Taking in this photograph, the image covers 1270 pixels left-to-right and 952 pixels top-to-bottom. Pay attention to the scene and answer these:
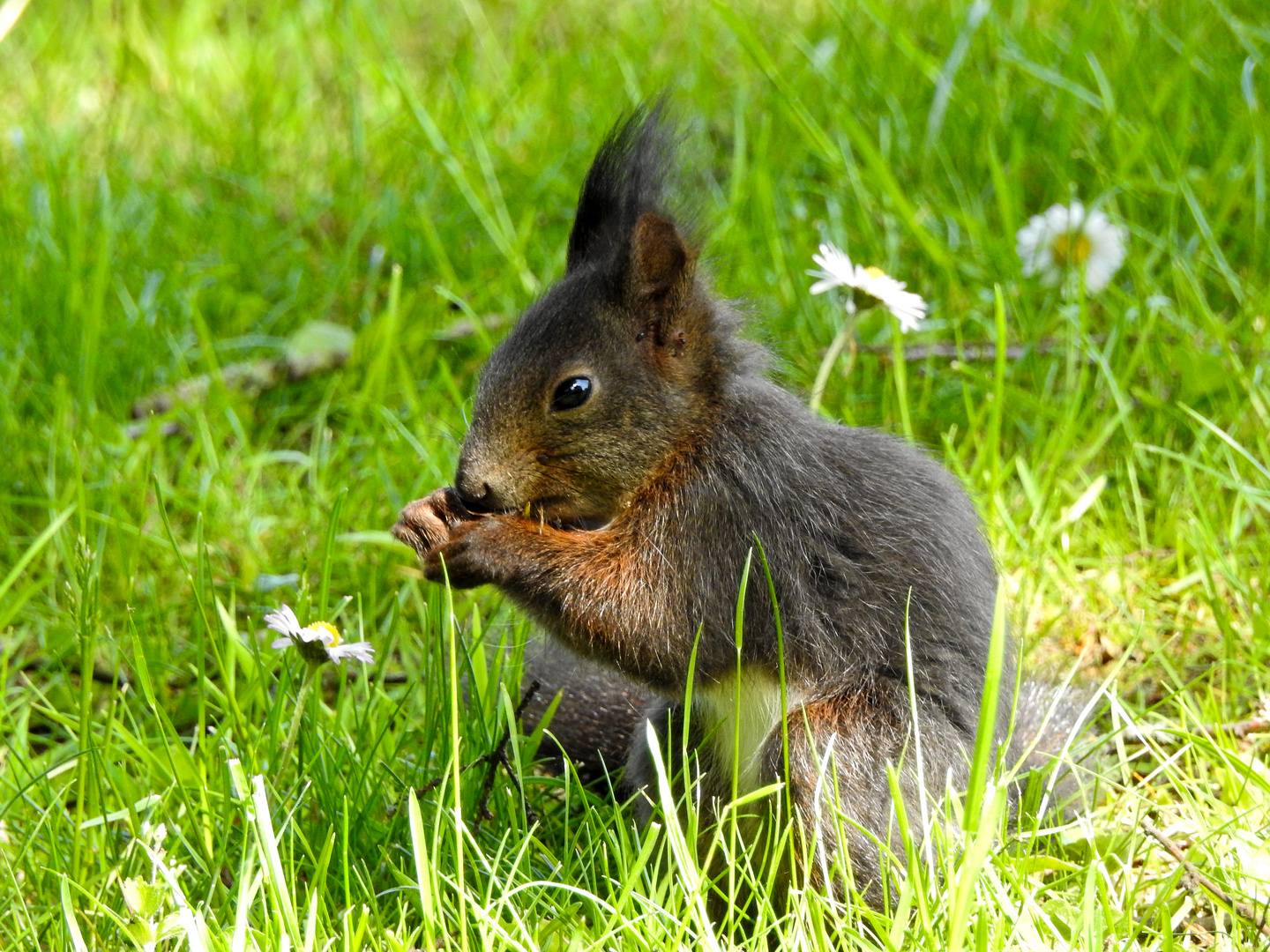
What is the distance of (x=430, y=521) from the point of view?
208 cm

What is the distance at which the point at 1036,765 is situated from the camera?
7.30 ft

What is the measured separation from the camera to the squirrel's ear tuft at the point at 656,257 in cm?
212

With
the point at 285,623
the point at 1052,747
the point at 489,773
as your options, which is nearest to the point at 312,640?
the point at 285,623

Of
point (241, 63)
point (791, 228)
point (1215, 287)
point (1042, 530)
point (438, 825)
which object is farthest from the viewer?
point (241, 63)

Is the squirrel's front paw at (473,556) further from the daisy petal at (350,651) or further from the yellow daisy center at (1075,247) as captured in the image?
the yellow daisy center at (1075,247)

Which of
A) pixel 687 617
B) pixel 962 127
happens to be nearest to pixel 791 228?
pixel 962 127

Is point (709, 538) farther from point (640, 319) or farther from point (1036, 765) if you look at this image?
point (1036, 765)

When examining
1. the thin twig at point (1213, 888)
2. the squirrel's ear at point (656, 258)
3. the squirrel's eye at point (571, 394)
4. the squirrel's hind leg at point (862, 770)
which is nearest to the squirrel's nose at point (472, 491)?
the squirrel's eye at point (571, 394)

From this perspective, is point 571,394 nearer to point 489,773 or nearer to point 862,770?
point 489,773

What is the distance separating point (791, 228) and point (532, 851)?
209cm

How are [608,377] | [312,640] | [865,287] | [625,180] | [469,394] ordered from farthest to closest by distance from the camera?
[469,394] → [865,287] → [625,180] → [608,377] → [312,640]

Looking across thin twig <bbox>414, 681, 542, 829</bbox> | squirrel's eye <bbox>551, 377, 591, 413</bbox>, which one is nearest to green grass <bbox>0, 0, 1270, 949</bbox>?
thin twig <bbox>414, 681, 542, 829</bbox>

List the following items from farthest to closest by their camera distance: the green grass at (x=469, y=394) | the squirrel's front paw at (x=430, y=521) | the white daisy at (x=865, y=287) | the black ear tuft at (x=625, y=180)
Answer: the white daisy at (x=865, y=287), the black ear tuft at (x=625, y=180), the squirrel's front paw at (x=430, y=521), the green grass at (x=469, y=394)

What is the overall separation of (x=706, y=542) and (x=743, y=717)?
272 mm
